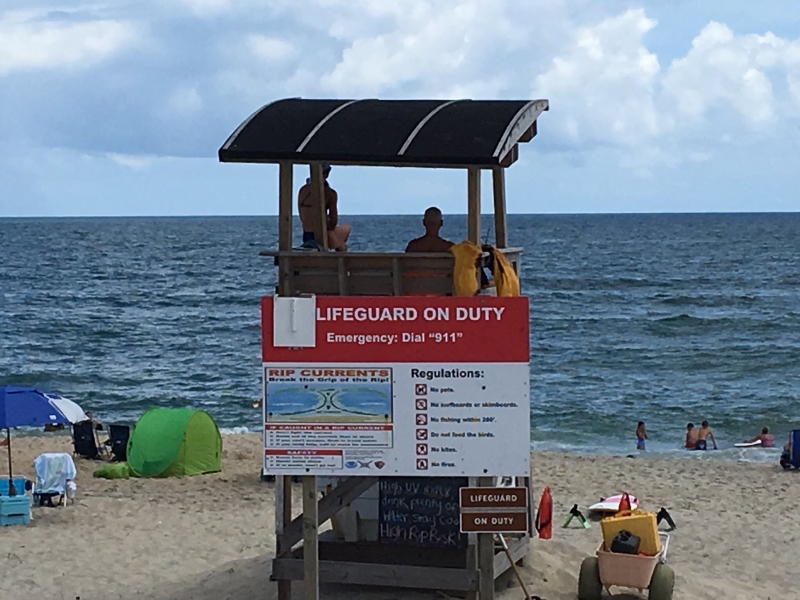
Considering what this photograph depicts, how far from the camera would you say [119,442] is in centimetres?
2033

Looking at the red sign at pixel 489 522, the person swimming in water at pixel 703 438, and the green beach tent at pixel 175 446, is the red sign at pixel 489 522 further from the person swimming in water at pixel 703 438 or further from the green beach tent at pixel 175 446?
the person swimming in water at pixel 703 438

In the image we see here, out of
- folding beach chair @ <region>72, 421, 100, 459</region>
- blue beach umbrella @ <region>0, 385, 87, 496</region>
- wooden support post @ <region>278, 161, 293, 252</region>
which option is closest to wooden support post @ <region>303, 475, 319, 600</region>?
wooden support post @ <region>278, 161, 293, 252</region>

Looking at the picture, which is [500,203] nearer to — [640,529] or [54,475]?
[640,529]

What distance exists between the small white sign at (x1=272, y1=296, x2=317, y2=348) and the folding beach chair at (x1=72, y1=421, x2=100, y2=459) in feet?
42.6

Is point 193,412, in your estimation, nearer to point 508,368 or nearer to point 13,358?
point 508,368

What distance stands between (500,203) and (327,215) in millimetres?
1431

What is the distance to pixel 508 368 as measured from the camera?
8.08 metres

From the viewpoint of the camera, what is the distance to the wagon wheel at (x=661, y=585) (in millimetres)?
9625

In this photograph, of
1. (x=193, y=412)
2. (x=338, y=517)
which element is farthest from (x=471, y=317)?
(x=193, y=412)

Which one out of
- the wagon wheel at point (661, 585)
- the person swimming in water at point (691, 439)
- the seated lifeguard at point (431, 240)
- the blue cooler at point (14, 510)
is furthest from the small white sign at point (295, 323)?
the person swimming in water at point (691, 439)

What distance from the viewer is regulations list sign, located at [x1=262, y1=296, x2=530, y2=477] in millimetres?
8078

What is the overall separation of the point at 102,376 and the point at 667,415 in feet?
54.5

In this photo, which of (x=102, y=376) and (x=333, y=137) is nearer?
(x=333, y=137)

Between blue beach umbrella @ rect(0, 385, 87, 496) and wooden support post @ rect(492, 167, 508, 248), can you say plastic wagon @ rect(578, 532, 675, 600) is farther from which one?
blue beach umbrella @ rect(0, 385, 87, 496)
